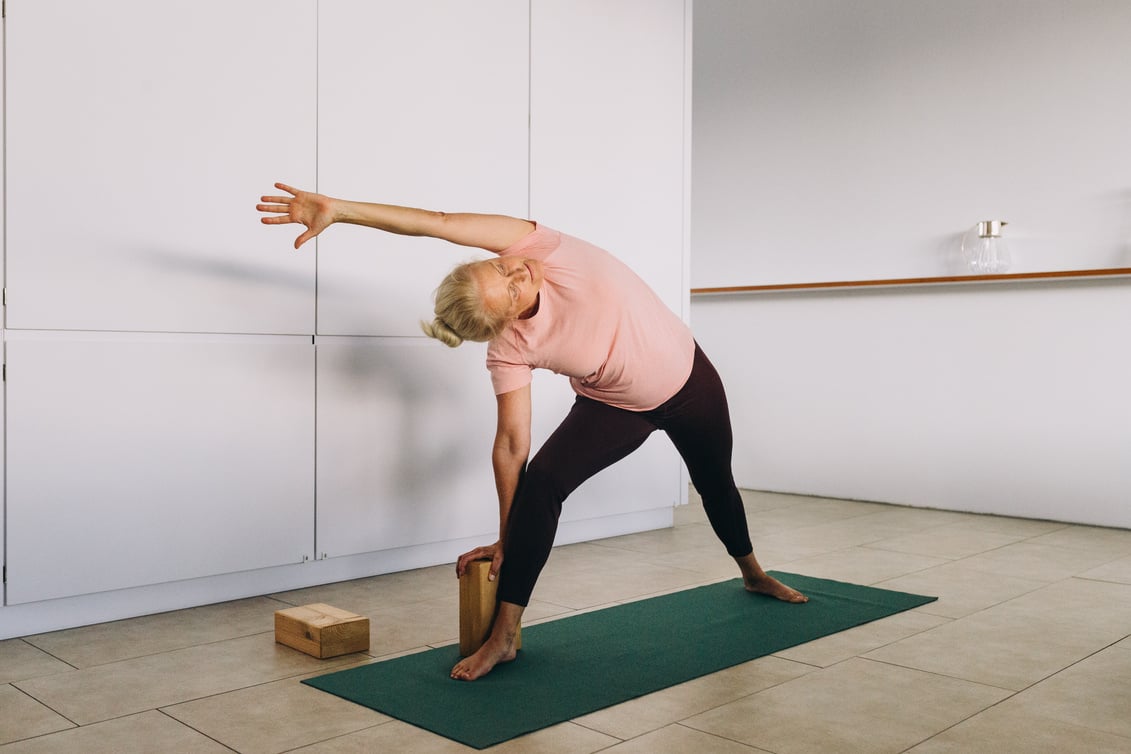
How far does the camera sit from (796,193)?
18.1 ft

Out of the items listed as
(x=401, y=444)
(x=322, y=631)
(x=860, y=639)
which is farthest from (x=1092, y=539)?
(x=322, y=631)

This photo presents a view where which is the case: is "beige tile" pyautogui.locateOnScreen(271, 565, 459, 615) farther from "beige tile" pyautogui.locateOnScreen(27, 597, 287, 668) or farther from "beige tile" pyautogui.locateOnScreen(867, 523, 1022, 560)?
"beige tile" pyautogui.locateOnScreen(867, 523, 1022, 560)

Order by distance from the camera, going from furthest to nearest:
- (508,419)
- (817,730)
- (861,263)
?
(861,263) → (508,419) → (817,730)

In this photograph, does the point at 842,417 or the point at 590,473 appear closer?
the point at 590,473

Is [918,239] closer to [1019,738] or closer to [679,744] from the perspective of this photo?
[1019,738]

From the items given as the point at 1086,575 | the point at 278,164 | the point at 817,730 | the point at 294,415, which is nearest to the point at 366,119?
the point at 278,164

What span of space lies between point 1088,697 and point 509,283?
156 cm

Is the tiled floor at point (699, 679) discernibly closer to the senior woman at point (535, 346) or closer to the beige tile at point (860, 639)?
the beige tile at point (860, 639)

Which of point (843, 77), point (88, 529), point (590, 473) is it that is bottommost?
point (88, 529)

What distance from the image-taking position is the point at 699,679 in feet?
7.78

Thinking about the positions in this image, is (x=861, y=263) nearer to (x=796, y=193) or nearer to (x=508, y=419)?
(x=796, y=193)

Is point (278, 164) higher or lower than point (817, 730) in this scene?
higher

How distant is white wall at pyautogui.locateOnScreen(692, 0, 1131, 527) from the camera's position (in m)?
4.50

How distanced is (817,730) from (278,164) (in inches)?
86.6
